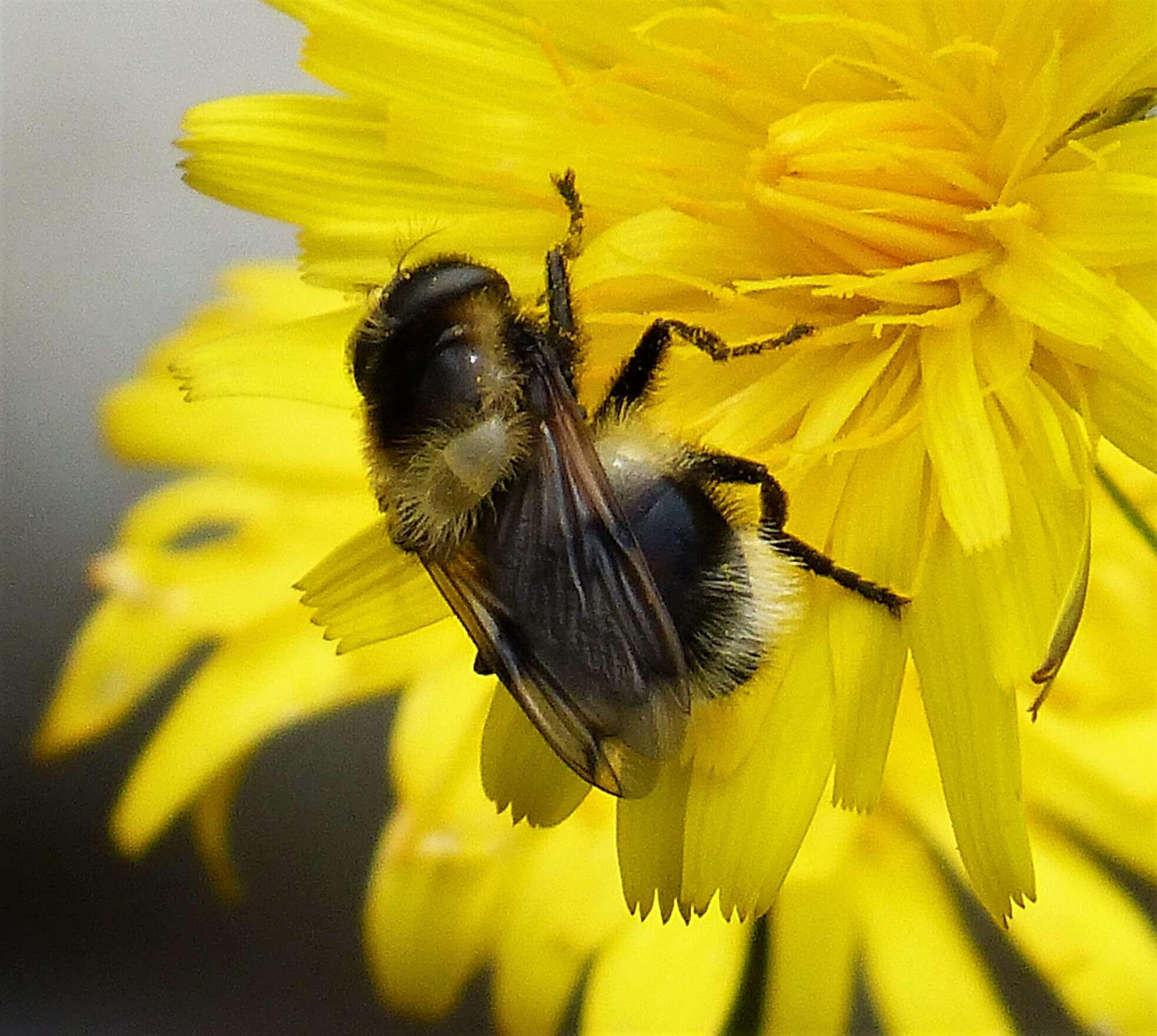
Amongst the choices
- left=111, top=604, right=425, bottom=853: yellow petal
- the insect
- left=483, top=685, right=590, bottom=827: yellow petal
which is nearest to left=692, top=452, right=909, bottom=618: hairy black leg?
the insect

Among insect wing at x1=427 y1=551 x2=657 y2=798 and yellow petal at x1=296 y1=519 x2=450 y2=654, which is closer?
insect wing at x1=427 y1=551 x2=657 y2=798

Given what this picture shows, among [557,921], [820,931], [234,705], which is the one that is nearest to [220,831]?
[234,705]

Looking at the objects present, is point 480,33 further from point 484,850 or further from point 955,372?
point 484,850

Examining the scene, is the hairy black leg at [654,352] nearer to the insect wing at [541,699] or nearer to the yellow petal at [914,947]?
the insect wing at [541,699]

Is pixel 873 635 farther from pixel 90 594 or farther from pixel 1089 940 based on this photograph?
pixel 90 594

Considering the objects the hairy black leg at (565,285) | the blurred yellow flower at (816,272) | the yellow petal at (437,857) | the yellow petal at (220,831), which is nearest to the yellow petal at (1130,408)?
the blurred yellow flower at (816,272)

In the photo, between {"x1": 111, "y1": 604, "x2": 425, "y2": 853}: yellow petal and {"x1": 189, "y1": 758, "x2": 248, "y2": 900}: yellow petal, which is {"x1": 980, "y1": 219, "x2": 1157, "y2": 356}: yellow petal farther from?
{"x1": 189, "y1": 758, "x2": 248, "y2": 900}: yellow petal
